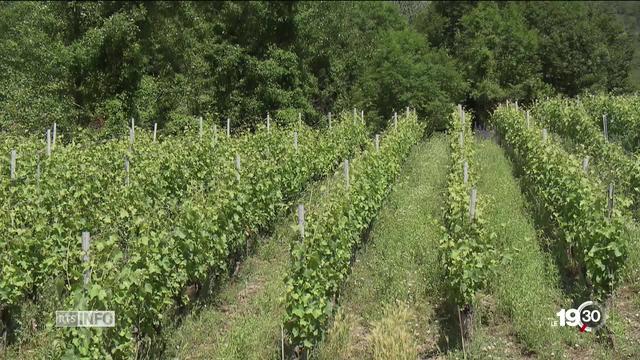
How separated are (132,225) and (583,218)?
4.60 metres

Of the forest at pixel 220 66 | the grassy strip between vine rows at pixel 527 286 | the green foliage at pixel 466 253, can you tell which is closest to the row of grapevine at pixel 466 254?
the green foliage at pixel 466 253

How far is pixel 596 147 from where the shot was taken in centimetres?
1047

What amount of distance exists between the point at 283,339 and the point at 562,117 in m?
11.5

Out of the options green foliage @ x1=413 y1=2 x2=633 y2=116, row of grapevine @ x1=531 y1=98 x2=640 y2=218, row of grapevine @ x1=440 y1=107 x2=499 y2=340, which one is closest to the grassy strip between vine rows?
row of grapevine @ x1=440 y1=107 x2=499 y2=340

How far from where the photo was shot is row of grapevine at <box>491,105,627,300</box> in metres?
5.26

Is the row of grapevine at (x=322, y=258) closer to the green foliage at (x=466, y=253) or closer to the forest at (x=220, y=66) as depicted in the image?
the green foliage at (x=466, y=253)

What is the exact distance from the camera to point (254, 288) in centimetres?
662

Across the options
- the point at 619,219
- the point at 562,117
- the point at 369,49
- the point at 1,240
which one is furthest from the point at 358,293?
the point at 369,49

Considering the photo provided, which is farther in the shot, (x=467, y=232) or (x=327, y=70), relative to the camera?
(x=327, y=70)

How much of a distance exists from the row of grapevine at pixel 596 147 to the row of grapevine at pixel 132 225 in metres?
4.15

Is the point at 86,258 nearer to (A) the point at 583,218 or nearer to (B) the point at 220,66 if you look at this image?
(A) the point at 583,218

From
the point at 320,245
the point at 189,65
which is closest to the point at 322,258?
the point at 320,245

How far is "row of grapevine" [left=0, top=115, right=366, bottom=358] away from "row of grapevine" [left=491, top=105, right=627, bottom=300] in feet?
11.8

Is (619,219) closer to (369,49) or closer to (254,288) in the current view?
(254,288)
